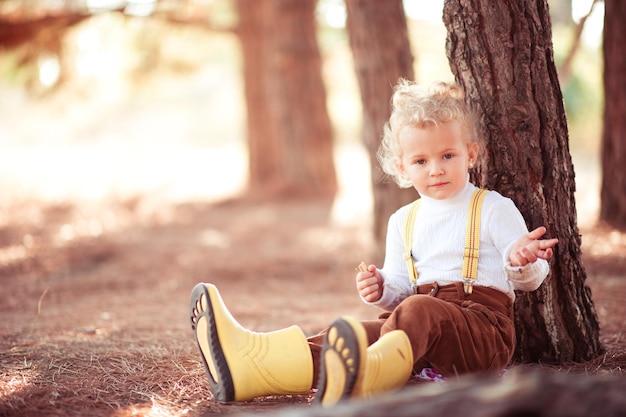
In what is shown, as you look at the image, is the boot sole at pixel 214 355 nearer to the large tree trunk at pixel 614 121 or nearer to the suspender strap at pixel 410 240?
the suspender strap at pixel 410 240

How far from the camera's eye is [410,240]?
2787 millimetres

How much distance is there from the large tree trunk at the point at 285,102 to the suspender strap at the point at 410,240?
720 centimetres

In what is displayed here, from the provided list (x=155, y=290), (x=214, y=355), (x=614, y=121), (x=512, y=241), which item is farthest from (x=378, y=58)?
(x=214, y=355)

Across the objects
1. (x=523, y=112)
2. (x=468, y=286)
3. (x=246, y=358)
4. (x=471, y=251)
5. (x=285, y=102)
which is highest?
(x=285, y=102)

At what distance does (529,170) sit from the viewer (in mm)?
2805

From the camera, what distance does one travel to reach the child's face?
263cm

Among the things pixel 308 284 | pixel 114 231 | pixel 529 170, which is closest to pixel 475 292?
pixel 529 170

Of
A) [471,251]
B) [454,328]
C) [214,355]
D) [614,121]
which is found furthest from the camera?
[614,121]

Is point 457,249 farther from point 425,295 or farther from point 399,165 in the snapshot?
point 399,165

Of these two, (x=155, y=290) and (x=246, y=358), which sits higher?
(x=246, y=358)

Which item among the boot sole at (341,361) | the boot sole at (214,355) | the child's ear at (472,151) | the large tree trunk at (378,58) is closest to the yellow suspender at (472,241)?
the child's ear at (472,151)

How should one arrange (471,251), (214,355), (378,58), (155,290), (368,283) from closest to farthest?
(214,355) → (471,251) → (368,283) → (378,58) → (155,290)

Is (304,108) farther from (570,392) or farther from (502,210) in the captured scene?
(570,392)

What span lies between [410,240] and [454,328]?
53 cm
